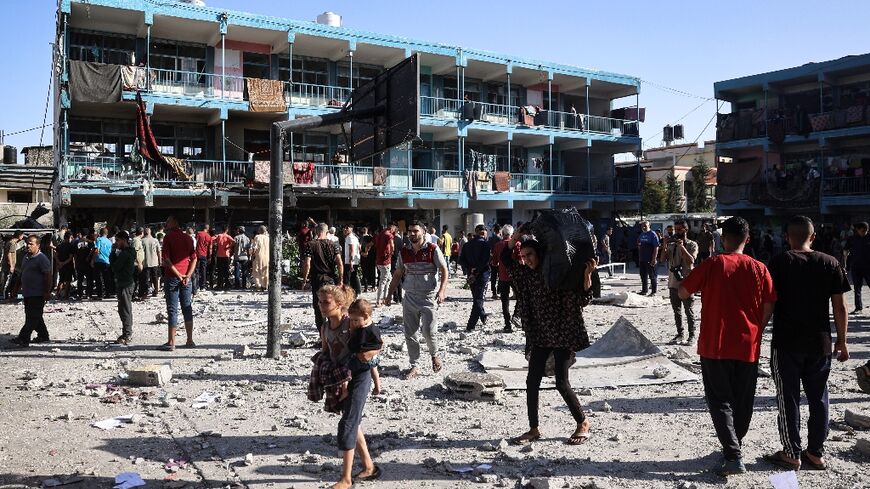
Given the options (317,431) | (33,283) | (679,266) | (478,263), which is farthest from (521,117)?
(317,431)

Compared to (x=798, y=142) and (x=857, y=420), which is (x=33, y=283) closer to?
(x=857, y=420)

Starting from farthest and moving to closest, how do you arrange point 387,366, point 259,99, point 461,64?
point 461,64
point 259,99
point 387,366

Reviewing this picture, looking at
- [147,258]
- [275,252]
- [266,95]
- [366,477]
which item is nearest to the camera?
[366,477]

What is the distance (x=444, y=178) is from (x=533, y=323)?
23.8m

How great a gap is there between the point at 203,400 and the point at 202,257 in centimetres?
1134

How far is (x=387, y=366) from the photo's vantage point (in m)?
8.36

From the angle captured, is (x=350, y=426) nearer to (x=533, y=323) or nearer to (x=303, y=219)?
(x=533, y=323)

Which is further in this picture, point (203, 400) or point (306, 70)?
point (306, 70)

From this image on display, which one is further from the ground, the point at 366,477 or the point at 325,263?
the point at 325,263

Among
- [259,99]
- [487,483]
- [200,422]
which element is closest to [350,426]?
[487,483]

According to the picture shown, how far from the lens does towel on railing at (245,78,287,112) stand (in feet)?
80.6

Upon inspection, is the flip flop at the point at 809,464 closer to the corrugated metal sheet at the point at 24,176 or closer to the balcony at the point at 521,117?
the corrugated metal sheet at the point at 24,176

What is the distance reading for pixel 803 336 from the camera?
15.3 ft

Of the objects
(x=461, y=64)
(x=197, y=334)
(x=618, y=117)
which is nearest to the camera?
(x=197, y=334)
